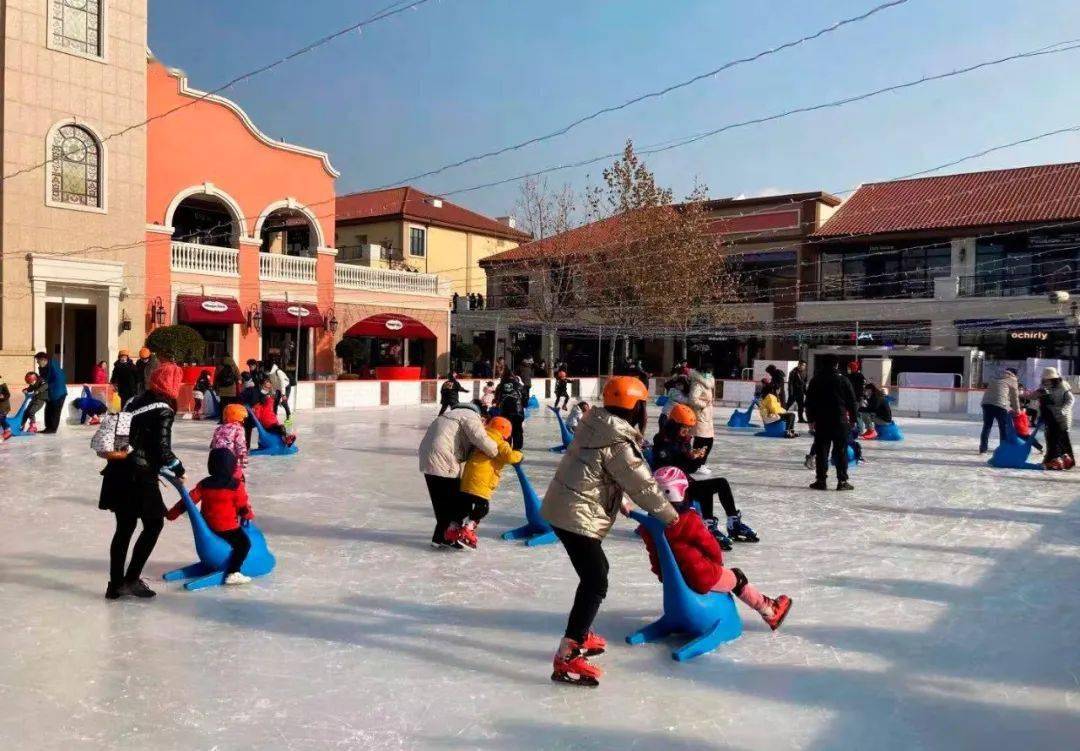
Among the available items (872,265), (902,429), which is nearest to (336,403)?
(902,429)

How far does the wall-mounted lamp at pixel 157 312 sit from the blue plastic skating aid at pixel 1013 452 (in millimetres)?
20966

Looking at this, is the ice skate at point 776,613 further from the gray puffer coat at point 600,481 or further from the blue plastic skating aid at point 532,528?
the blue plastic skating aid at point 532,528

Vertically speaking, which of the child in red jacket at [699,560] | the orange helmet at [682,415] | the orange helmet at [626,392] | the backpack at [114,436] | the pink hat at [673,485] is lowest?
the child in red jacket at [699,560]

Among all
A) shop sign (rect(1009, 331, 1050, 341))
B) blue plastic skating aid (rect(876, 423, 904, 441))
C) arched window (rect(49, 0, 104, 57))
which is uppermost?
arched window (rect(49, 0, 104, 57))

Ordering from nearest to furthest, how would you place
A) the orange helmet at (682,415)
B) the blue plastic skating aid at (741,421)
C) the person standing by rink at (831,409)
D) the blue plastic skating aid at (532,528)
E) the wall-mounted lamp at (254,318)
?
1. the orange helmet at (682,415)
2. the blue plastic skating aid at (532,528)
3. the person standing by rink at (831,409)
4. the blue plastic skating aid at (741,421)
5. the wall-mounted lamp at (254,318)

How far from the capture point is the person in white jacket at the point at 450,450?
20.8ft

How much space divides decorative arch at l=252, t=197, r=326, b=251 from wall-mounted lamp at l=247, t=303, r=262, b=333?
2361 millimetres

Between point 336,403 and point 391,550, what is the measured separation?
615 inches

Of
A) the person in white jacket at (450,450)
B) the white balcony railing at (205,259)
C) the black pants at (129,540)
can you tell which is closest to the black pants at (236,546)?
the black pants at (129,540)

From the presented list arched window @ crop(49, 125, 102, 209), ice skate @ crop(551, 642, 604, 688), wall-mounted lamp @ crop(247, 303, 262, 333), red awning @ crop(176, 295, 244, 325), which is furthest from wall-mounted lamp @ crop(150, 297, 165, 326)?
ice skate @ crop(551, 642, 604, 688)

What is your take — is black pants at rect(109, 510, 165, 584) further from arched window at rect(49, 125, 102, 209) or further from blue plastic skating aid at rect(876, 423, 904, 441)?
arched window at rect(49, 125, 102, 209)

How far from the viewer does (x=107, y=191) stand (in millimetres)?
22688

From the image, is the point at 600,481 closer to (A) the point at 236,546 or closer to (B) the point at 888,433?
(A) the point at 236,546

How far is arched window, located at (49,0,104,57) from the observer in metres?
21.6
